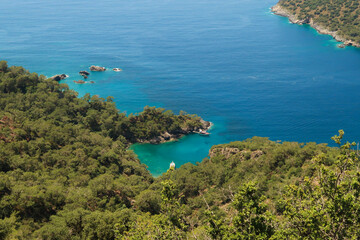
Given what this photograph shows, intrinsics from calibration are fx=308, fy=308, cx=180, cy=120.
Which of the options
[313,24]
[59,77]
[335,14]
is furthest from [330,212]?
[335,14]

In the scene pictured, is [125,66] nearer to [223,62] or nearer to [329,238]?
[223,62]

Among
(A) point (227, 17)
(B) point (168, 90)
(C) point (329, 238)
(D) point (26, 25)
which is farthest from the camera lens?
(A) point (227, 17)

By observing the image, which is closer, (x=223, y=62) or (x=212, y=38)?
(x=223, y=62)

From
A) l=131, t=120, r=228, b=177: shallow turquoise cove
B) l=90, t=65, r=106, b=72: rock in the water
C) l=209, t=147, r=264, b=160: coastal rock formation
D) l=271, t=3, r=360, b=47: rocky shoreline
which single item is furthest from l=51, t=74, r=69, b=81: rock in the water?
l=271, t=3, r=360, b=47: rocky shoreline

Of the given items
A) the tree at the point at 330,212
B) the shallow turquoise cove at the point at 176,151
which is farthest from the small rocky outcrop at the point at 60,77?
the tree at the point at 330,212

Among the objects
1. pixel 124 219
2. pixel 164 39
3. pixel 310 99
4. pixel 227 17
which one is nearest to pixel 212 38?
pixel 164 39

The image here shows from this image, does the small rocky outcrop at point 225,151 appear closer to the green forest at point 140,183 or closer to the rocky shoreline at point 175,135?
the green forest at point 140,183
